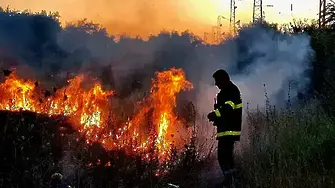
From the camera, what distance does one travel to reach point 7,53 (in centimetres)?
1134

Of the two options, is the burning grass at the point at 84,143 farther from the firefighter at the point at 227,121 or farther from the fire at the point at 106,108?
the firefighter at the point at 227,121

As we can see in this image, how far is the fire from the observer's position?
7.04 m

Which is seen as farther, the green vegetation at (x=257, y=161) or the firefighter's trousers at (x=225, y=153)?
the firefighter's trousers at (x=225, y=153)

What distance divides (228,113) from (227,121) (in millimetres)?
156

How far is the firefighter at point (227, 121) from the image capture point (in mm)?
8438

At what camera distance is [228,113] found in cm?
841

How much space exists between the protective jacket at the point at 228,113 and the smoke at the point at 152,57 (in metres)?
3.72

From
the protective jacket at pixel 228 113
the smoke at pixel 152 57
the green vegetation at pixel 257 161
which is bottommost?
the green vegetation at pixel 257 161

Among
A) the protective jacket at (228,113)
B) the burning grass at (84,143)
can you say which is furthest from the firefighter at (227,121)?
the burning grass at (84,143)

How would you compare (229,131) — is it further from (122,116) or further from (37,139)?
(37,139)

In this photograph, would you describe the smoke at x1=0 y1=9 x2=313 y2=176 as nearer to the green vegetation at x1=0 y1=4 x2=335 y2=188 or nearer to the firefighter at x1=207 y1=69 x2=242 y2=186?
the green vegetation at x1=0 y1=4 x2=335 y2=188

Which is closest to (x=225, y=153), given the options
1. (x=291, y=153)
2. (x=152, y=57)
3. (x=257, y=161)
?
(x=257, y=161)

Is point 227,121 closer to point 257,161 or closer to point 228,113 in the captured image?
point 228,113

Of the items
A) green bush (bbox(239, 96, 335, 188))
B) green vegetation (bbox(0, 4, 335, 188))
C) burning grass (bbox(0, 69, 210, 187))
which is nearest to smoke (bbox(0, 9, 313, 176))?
burning grass (bbox(0, 69, 210, 187))
